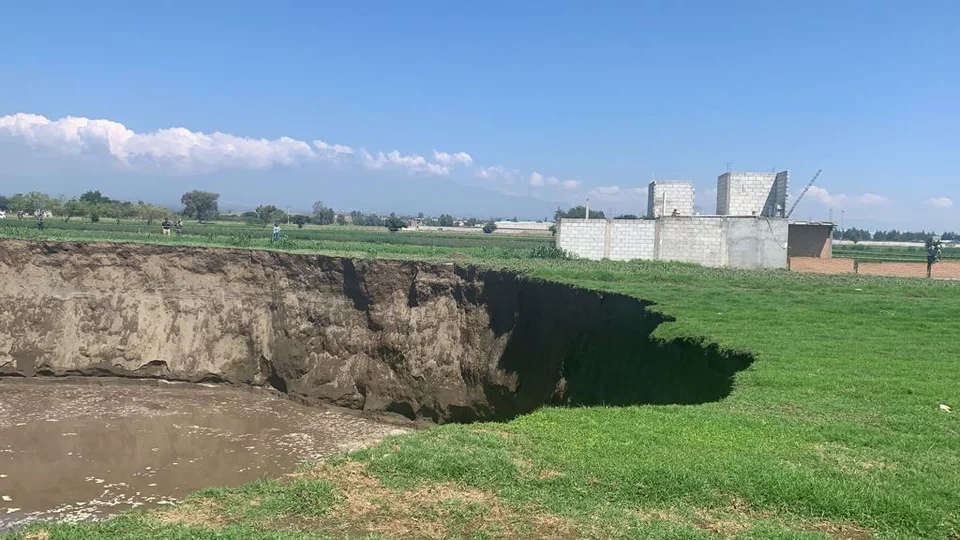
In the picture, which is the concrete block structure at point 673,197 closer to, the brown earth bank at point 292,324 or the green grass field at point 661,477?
the brown earth bank at point 292,324

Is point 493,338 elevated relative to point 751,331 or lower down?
lower down

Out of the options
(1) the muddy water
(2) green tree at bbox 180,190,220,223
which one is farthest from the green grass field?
(2) green tree at bbox 180,190,220,223

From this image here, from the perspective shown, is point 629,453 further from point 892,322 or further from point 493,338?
point 493,338

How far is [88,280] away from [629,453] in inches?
1123

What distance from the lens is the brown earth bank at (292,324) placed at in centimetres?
2553

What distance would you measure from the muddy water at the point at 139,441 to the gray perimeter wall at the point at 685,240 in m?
14.5

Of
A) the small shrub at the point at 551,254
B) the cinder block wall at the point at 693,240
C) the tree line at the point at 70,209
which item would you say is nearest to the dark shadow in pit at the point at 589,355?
the small shrub at the point at 551,254

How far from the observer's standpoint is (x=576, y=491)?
25.1ft

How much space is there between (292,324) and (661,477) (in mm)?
23846

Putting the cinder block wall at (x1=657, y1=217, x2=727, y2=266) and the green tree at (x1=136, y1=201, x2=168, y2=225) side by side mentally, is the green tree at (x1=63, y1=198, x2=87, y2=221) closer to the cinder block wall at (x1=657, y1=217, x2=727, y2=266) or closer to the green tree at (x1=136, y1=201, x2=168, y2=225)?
the green tree at (x1=136, y1=201, x2=168, y2=225)

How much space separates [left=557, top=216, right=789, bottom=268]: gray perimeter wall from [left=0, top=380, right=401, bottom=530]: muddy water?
14491mm

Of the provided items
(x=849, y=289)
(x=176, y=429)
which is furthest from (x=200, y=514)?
(x=849, y=289)

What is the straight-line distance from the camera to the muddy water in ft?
53.2

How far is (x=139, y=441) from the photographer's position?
2119 centimetres
